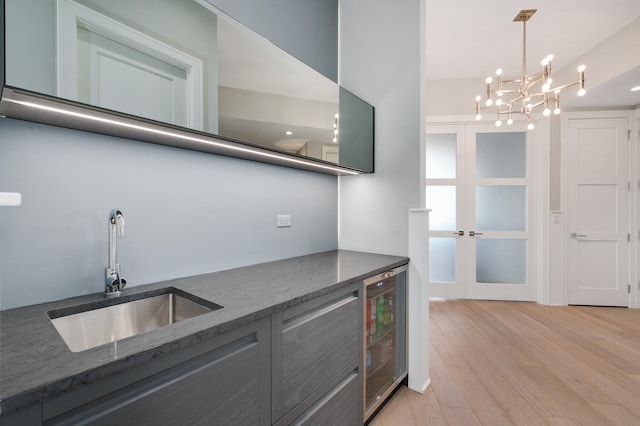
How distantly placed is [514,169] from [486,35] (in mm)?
1905

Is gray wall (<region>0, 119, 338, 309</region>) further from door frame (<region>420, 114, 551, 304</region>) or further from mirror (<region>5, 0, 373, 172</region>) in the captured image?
door frame (<region>420, 114, 551, 304</region>)

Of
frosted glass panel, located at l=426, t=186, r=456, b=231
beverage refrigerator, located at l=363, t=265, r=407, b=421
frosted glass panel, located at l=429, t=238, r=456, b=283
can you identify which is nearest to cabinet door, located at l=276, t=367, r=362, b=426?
beverage refrigerator, located at l=363, t=265, r=407, b=421

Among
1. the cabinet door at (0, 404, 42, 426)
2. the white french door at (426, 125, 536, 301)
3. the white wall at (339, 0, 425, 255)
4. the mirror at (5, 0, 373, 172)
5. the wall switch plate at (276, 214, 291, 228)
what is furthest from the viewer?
the white french door at (426, 125, 536, 301)

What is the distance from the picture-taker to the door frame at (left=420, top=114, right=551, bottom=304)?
397cm

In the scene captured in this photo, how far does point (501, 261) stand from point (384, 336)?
3125mm

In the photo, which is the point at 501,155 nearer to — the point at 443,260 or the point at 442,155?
the point at 442,155

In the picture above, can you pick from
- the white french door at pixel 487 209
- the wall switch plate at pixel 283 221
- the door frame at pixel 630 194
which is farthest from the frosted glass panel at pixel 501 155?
the wall switch plate at pixel 283 221

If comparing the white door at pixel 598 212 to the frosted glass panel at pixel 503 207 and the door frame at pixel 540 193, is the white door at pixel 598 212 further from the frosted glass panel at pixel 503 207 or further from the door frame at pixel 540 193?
the frosted glass panel at pixel 503 207

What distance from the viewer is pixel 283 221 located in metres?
2.03

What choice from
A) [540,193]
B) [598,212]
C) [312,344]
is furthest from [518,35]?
[312,344]

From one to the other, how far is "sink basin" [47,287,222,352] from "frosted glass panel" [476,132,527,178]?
417 centimetres

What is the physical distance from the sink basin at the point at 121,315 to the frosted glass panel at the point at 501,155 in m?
4.17

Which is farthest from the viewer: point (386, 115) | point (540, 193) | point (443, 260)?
point (443, 260)

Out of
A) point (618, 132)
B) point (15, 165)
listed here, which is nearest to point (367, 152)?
point (15, 165)
